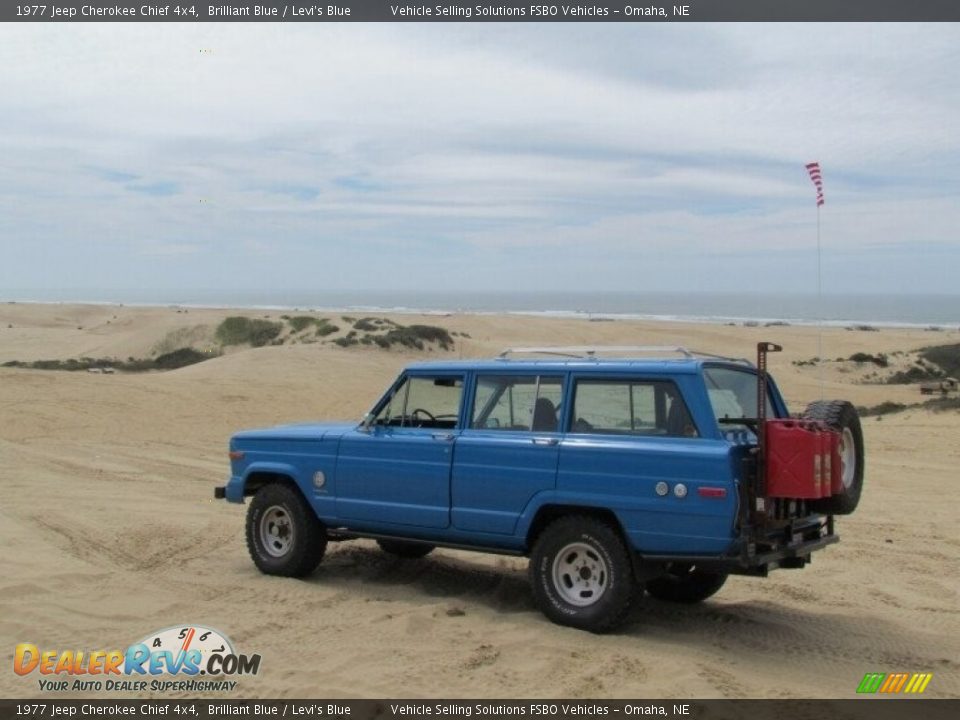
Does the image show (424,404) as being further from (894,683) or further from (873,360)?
(873,360)

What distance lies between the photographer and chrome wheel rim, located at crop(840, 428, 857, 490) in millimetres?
7641

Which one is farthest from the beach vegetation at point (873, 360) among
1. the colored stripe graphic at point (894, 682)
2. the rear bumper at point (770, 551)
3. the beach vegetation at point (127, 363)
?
the colored stripe graphic at point (894, 682)

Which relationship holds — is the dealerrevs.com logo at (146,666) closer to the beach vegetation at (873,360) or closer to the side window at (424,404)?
the side window at (424,404)

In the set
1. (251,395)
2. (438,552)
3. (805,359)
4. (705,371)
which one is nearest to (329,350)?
(251,395)

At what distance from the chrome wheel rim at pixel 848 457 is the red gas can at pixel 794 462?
610mm

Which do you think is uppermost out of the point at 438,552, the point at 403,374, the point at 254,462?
the point at 403,374

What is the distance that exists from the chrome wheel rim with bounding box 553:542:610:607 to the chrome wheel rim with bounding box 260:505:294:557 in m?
2.83

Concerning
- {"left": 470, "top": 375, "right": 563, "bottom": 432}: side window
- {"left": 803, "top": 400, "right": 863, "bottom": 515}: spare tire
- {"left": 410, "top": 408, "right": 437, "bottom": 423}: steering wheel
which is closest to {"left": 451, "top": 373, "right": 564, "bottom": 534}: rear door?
{"left": 470, "top": 375, "right": 563, "bottom": 432}: side window

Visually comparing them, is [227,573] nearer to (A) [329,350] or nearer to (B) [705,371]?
(B) [705,371]

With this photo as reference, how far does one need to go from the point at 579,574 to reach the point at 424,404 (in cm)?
211

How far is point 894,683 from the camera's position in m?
6.65

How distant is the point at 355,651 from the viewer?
7.00 metres
